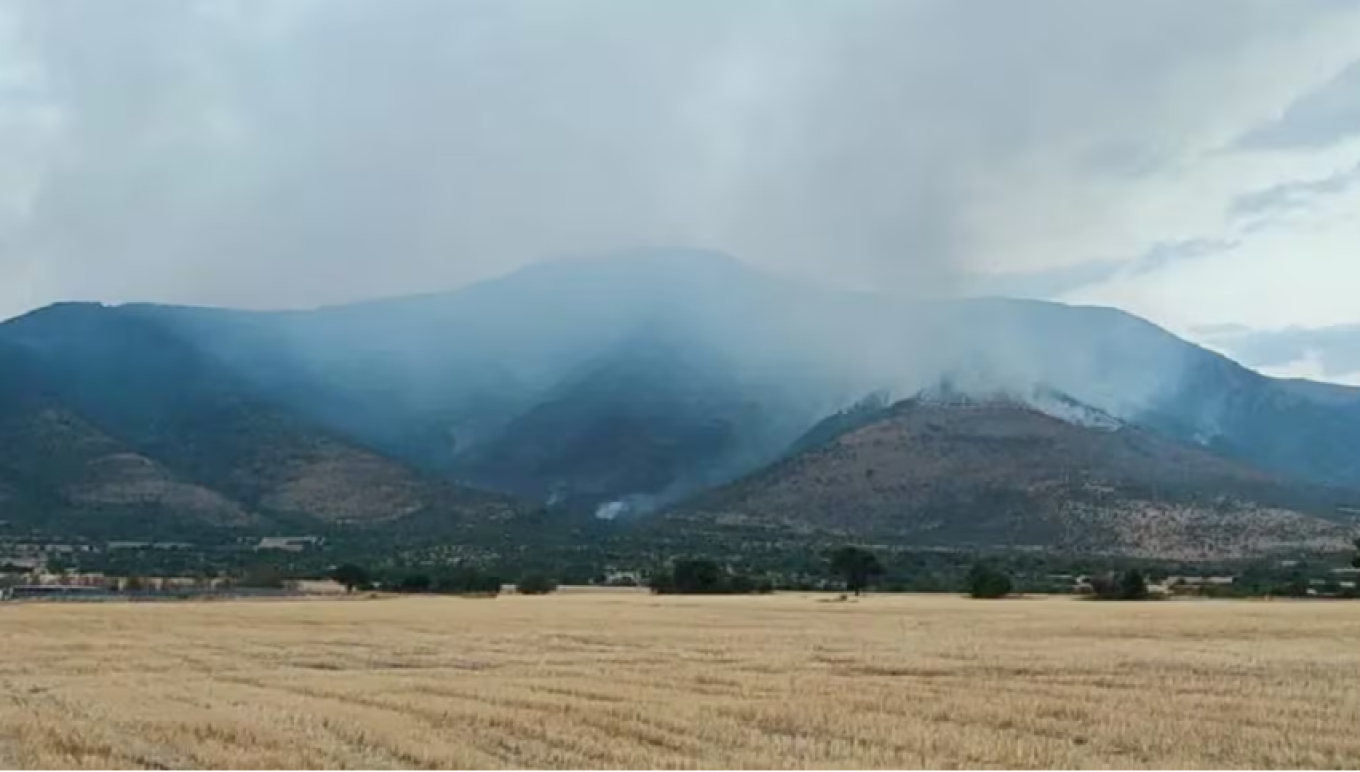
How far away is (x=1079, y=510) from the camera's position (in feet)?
427

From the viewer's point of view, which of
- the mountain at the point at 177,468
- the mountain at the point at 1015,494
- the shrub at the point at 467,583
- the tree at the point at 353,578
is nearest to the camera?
the shrub at the point at 467,583

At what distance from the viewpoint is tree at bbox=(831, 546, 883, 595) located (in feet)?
A: 327

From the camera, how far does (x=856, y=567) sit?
327 ft

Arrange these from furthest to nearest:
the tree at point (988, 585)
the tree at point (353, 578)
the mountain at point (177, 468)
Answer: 1. the mountain at point (177, 468)
2. the tree at point (353, 578)
3. the tree at point (988, 585)

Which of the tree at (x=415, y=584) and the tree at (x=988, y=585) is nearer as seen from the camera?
the tree at (x=988, y=585)

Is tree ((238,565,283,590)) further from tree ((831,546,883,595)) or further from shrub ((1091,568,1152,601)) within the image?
shrub ((1091,568,1152,601))

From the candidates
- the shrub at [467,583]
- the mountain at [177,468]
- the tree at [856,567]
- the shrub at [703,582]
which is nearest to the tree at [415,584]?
the shrub at [467,583]

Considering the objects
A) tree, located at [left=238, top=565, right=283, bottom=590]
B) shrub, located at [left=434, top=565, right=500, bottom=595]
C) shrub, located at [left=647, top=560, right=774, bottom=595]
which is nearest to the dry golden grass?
shrub, located at [left=647, top=560, right=774, bottom=595]

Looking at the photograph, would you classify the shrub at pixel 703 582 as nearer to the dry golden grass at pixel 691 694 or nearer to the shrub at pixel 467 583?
the shrub at pixel 467 583

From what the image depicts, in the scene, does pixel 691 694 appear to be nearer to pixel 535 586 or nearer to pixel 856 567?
pixel 535 586

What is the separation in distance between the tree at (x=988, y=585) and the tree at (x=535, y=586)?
22.3 meters

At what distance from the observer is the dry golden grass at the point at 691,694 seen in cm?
2003

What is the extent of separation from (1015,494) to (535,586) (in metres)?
53.5

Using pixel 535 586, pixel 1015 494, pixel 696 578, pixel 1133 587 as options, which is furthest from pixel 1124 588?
pixel 1015 494
